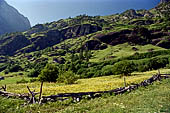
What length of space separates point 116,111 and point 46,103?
1152 cm

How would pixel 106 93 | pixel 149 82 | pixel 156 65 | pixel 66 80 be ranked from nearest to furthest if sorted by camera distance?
pixel 106 93
pixel 149 82
pixel 66 80
pixel 156 65

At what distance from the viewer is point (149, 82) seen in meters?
41.0

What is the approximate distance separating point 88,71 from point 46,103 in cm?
15686

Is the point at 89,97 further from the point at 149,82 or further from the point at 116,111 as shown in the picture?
the point at 149,82

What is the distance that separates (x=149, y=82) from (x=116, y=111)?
88.0 ft

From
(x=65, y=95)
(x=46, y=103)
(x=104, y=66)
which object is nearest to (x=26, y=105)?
(x=46, y=103)

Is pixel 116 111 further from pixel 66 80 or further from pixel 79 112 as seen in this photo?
pixel 66 80

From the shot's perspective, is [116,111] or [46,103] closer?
[116,111]

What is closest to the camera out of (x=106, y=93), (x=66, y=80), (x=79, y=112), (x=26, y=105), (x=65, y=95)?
(x=79, y=112)

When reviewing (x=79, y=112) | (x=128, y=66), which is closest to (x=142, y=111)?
(x=79, y=112)

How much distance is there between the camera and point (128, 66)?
8956cm

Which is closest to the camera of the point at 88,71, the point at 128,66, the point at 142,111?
the point at 142,111

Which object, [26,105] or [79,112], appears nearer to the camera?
[79,112]

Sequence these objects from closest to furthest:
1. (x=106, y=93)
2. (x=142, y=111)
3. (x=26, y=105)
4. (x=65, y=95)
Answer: (x=142, y=111), (x=26, y=105), (x=65, y=95), (x=106, y=93)
